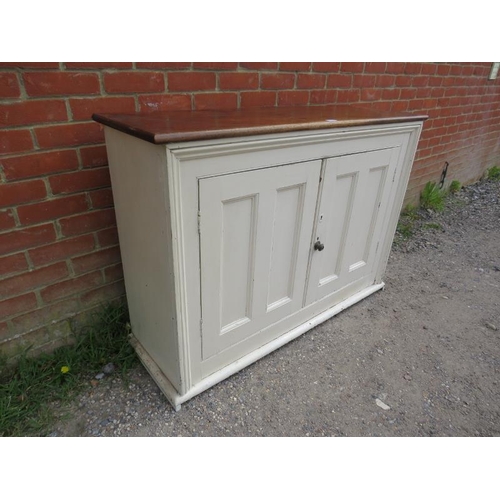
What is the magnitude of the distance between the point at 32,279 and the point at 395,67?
2.69m

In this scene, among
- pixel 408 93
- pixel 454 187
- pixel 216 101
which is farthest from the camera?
pixel 454 187

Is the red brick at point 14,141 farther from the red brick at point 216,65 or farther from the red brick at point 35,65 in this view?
the red brick at point 216,65

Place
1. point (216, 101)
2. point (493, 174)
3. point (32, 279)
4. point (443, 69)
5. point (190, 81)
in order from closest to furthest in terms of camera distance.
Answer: point (32, 279)
point (190, 81)
point (216, 101)
point (443, 69)
point (493, 174)

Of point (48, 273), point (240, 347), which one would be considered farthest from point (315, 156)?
point (48, 273)

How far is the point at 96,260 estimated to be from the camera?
5.56ft

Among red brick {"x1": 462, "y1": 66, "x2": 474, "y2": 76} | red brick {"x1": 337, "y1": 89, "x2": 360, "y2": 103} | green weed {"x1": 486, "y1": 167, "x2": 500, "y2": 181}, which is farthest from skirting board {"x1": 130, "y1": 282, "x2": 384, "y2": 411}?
green weed {"x1": 486, "y1": 167, "x2": 500, "y2": 181}

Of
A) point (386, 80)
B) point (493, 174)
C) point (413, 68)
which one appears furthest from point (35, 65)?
point (493, 174)

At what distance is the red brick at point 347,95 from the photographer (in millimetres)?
2330

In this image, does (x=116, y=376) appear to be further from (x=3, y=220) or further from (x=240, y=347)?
(x=3, y=220)

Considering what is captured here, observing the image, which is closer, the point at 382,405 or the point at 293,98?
the point at 382,405

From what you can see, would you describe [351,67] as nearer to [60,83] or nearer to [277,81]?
[277,81]

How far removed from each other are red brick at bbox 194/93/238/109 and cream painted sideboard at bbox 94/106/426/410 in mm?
246

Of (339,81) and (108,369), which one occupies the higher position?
(339,81)

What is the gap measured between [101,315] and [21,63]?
44.2 inches
